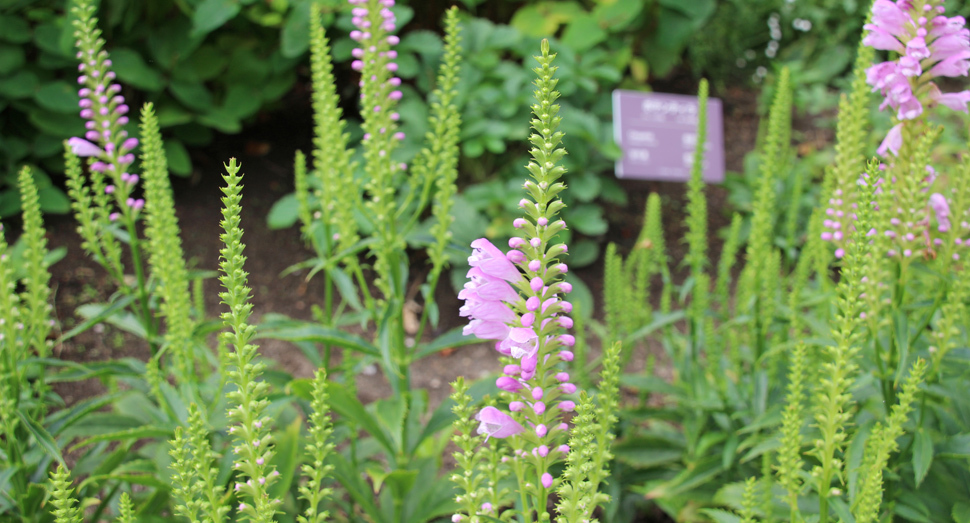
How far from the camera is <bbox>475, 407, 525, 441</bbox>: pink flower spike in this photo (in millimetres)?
1113

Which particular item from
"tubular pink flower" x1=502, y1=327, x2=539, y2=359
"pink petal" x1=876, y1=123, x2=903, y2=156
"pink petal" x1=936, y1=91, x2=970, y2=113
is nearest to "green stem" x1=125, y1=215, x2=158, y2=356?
"tubular pink flower" x1=502, y1=327, x2=539, y2=359

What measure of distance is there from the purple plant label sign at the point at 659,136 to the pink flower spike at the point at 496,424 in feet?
10.4

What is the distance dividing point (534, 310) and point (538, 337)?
0.15 feet

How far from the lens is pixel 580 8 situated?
5.15m

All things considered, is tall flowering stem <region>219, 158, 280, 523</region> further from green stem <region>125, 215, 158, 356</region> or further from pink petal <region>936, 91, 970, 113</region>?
pink petal <region>936, 91, 970, 113</region>

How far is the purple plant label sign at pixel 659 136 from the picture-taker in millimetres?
4152

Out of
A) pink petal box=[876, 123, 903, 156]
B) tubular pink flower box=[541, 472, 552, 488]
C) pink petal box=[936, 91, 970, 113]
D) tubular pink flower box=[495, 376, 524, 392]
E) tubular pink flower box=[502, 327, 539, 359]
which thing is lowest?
tubular pink flower box=[541, 472, 552, 488]

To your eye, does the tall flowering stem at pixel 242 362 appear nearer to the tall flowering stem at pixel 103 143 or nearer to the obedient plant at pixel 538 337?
the obedient plant at pixel 538 337

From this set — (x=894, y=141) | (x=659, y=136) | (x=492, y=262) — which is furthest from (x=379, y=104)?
(x=659, y=136)

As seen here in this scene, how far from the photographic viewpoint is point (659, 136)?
4223 mm

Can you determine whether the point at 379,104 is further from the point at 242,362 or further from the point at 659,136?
the point at 659,136

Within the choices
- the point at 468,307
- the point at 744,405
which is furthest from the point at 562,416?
the point at 744,405

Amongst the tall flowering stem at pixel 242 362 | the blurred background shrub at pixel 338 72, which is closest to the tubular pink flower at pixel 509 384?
the tall flowering stem at pixel 242 362

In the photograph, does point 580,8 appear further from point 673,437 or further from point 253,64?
point 673,437
